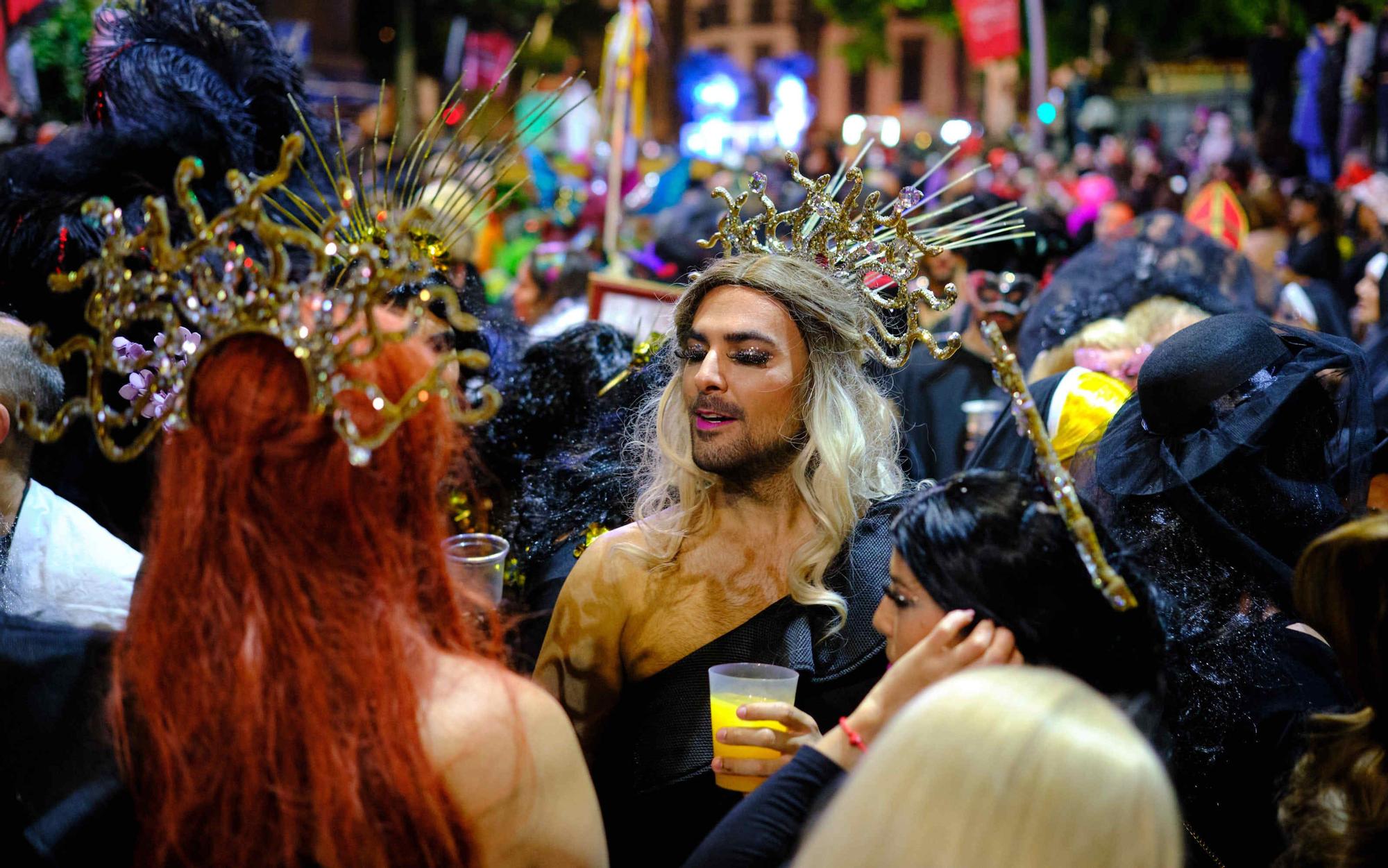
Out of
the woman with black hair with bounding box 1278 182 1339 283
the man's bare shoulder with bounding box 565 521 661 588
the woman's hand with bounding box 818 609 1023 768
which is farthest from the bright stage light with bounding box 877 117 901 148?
the woman's hand with bounding box 818 609 1023 768

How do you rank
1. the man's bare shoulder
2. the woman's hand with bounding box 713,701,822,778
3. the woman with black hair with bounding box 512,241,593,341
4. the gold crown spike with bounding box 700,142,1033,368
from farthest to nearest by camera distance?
1. the woman with black hair with bounding box 512,241,593,341
2. the gold crown spike with bounding box 700,142,1033,368
3. the man's bare shoulder
4. the woman's hand with bounding box 713,701,822,778

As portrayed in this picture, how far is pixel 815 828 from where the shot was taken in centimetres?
129

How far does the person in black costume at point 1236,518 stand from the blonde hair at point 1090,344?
1.30 metres

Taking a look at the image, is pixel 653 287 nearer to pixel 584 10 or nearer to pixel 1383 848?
pixel 1383 848

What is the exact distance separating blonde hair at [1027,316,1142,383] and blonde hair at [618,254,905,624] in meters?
1.47

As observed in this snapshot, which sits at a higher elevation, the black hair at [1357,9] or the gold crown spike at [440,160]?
the black hair at [1357,9]

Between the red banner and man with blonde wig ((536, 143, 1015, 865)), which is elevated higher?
the red banner

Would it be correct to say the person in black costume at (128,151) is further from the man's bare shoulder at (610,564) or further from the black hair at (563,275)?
the black hair at (563,275)

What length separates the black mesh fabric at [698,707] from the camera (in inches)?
103

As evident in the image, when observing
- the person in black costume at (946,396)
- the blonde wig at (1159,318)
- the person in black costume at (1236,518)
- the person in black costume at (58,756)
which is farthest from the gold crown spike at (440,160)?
the blonde wig at (1159,318)

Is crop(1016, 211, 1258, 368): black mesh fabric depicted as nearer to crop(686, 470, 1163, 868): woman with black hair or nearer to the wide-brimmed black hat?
the wide-brimmed black hat

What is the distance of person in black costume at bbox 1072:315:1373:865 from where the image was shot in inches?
95.5

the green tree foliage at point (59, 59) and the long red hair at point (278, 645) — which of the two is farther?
the green tree foliage at point (59, 59)

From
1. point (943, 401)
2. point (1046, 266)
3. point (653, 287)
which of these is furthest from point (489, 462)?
point (1046, 266)
